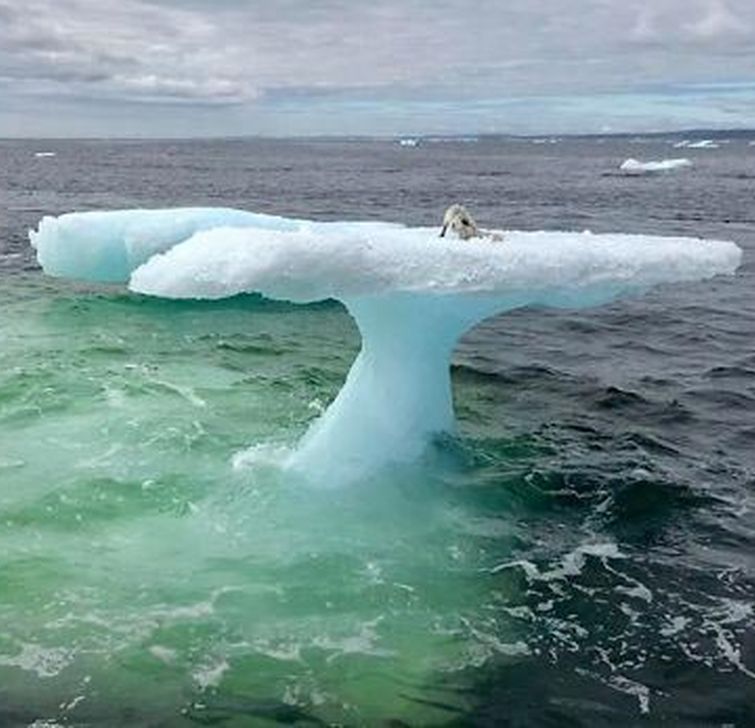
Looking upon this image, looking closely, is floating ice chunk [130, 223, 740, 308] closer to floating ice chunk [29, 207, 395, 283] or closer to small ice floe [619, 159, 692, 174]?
floating ice chunk [29, 207, 395, 283]

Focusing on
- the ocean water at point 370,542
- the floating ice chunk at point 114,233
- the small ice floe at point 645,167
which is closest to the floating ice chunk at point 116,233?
the floating ice chunk at point 114,233

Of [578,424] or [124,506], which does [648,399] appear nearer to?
[578,424]

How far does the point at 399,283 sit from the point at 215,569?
11.7 ft

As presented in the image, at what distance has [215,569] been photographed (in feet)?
35.5

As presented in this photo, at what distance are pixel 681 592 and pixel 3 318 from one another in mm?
17148

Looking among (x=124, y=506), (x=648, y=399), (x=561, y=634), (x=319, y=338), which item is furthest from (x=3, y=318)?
(x=561, y=634)

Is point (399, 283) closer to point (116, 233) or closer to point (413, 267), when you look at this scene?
point (413, 267)

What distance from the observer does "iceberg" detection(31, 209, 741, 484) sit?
10.7 meters

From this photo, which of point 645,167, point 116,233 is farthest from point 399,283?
point 645,167

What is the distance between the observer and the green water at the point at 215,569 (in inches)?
340

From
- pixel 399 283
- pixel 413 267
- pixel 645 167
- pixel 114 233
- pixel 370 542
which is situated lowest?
pixel 370 542

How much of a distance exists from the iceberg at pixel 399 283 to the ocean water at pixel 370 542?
71 centimetres

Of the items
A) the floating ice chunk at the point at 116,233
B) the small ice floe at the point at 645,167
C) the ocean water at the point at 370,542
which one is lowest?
the ocean water at the point at 370,542

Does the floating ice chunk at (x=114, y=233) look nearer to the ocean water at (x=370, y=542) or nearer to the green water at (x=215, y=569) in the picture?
the ocean water at (x=370, y=542)
